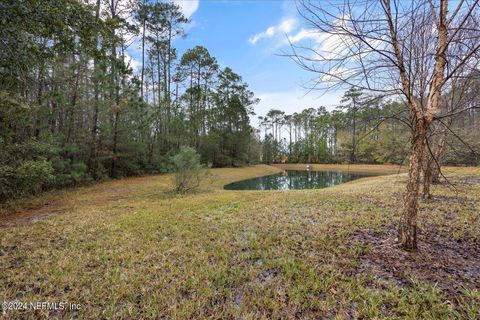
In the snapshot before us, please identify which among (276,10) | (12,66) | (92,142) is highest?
(276,10)

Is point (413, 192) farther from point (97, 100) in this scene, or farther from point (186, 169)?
point (97, 100)

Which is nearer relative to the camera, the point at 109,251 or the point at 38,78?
the point at 109,251

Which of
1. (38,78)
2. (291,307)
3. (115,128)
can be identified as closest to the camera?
(291,307)

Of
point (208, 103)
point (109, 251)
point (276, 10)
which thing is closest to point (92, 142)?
point (109, 251)

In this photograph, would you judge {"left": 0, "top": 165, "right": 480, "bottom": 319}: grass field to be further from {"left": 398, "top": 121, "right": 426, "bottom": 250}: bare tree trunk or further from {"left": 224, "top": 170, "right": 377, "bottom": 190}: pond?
{"left": 224, "top": 170, "right": 377, "bottom": 190}: pond

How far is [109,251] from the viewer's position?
2939 mm

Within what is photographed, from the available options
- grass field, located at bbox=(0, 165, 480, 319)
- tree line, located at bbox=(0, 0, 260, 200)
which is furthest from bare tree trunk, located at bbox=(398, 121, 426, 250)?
tree line, located at bbox=(0, 0, 260, 200)

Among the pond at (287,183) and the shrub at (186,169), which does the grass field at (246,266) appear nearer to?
the shrub at (186,169)

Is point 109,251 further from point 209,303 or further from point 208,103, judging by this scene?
point 208,103

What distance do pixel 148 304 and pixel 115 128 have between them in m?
11.4

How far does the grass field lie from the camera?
1.84 metres

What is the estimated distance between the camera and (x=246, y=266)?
255 centimetres

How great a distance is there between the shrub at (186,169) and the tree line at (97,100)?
345cm

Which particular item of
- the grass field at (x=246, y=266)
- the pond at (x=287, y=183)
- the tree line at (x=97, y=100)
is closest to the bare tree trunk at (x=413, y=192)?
the grass field at (x=246, y=266)
